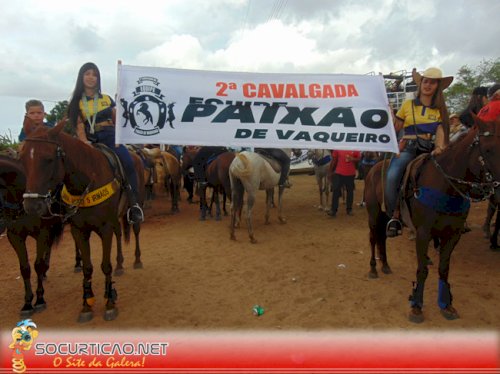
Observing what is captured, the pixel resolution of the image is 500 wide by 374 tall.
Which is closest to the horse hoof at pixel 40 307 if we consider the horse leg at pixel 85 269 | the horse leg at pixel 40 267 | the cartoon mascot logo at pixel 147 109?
the horse leg at pixel 40 267

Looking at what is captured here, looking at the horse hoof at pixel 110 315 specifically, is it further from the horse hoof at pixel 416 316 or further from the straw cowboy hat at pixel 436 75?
the straw cowboy hat at pixel 436 75

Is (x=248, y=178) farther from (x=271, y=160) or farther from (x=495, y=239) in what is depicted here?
(x=495, y=239)

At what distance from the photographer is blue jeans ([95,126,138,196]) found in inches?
178

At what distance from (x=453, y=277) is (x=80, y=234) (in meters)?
5.41

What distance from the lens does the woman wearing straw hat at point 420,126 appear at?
3910 mm

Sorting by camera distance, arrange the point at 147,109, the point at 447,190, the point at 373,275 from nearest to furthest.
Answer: the point at 447,190
the point at 147,109
the point at 373,275

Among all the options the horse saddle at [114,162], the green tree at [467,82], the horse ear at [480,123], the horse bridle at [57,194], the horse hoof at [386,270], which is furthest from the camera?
the green tree at [467,82]

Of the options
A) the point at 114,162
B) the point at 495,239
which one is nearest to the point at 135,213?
the point at 114,162

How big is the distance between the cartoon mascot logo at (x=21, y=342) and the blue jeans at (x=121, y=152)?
7.02 feet

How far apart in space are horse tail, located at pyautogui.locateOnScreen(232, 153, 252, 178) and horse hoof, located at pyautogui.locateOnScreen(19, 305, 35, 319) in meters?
4.43

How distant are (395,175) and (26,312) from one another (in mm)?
5110

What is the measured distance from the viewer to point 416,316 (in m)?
3.80

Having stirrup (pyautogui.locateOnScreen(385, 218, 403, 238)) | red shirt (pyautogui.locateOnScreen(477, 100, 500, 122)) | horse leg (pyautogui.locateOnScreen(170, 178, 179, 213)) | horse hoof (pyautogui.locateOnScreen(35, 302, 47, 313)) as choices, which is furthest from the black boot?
horse leg (pyautogui.locateOnScreen(170, 178, 179, 213))

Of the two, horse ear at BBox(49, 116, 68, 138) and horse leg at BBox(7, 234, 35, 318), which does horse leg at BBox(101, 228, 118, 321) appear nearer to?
horse leg at BBox(7, 234, 35, 318)
